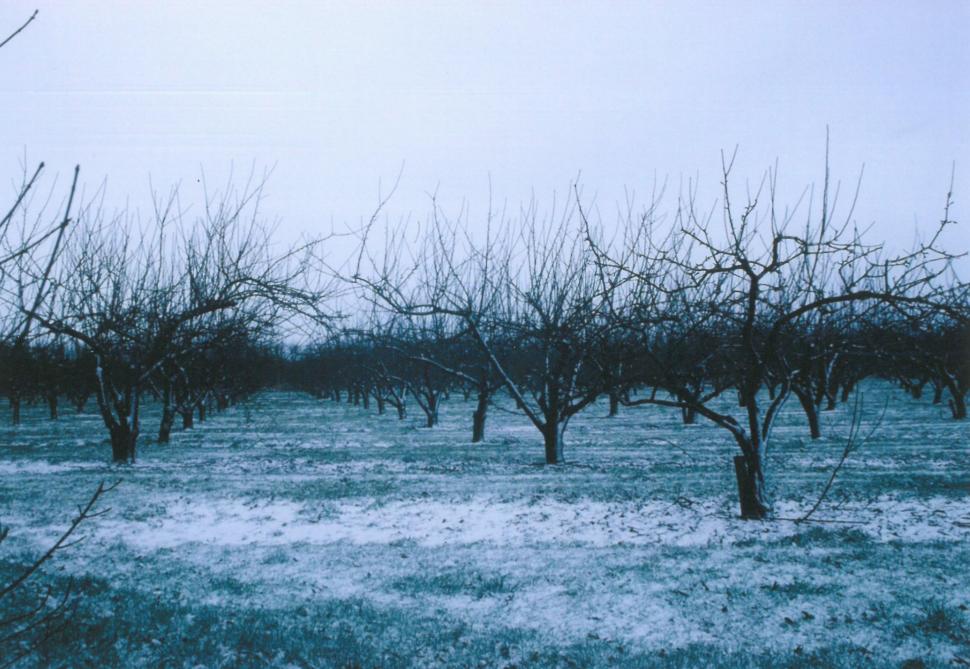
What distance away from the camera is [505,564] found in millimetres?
5586

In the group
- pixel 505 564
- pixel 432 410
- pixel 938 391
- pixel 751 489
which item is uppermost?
pixel 938 391

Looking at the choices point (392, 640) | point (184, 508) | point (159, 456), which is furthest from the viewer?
point (159, 456)

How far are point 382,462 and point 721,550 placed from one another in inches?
285

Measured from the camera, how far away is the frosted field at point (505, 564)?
13.1 ft

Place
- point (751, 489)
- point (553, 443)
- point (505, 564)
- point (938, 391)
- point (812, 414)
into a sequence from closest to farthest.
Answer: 1. point (505, 564)
2. point (751, 489)
3. point (553, 443)
4. point (812, 414)
5. point (938, 391)

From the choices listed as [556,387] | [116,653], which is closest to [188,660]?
[116,653]

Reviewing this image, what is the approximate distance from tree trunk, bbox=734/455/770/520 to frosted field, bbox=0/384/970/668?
201mm

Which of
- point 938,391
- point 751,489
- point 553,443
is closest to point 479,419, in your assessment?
point 553,443

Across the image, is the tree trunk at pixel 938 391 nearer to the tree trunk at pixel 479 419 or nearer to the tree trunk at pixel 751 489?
the tree trunk at pixel 479 419

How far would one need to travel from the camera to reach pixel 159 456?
42.2 feet

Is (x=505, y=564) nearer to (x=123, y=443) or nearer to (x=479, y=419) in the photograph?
(x=123, y=443)

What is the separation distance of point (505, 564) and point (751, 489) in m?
2.74

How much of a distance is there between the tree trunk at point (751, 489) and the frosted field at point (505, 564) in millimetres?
201

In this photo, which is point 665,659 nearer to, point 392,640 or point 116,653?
point 392,640
